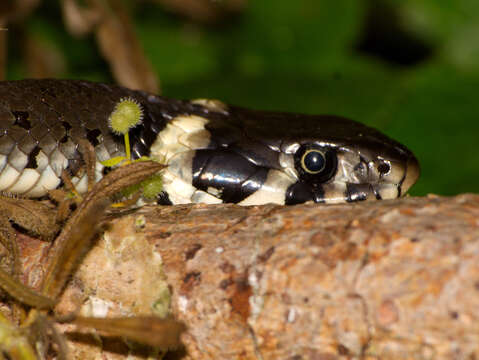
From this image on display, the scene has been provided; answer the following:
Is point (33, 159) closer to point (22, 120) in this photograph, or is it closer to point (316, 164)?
point (22, 120)

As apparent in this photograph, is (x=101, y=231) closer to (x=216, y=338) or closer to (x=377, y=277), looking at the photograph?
(x=216, y=338)

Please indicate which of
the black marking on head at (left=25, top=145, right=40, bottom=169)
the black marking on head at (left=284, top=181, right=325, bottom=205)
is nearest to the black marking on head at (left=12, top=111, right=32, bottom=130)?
the black marking on head at (left=25, top=145, right=40, bottom=169)

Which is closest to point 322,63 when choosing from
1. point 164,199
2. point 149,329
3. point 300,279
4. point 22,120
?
point 164,199

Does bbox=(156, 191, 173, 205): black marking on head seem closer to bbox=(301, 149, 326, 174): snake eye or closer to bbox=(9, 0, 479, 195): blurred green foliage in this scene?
bbox=(301, 149, 326, 174): snake eye

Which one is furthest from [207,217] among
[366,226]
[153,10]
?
[153,10]

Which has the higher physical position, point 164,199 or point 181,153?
point 181,153

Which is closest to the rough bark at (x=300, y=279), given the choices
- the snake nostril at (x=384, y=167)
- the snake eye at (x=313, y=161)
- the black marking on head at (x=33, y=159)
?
the black marking on head at (x=33, y=159)
